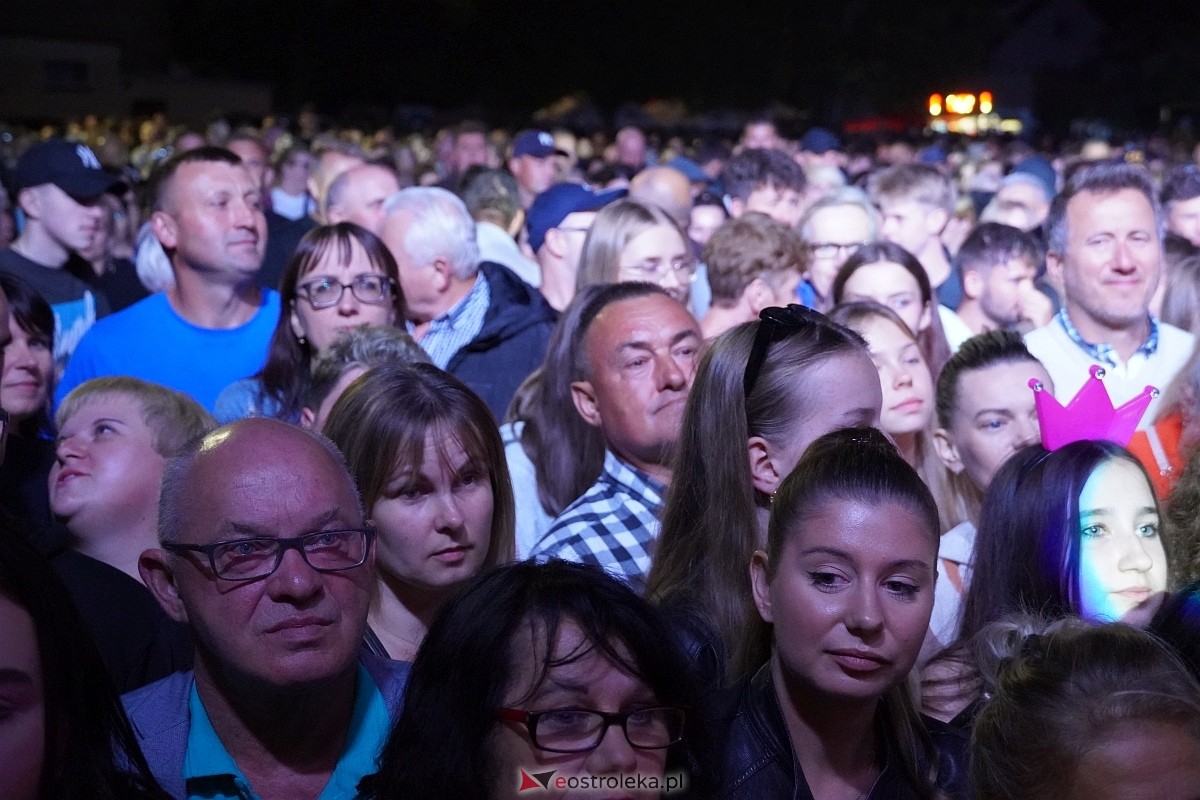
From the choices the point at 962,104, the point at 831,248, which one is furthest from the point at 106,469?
A: the point at 962,104

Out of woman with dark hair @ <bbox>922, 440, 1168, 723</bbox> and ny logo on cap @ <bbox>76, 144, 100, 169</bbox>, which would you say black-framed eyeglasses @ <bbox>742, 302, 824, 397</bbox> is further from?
ny logo on cap @ <bbox>76, 144, 100, 169</bbox>

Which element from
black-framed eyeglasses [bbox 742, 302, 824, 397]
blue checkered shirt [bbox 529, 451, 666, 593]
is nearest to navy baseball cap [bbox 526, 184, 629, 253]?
blue checkered shirt [bbox 529, 451, 666, 593]

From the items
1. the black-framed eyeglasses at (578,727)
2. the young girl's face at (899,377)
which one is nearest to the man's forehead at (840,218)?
the young girl's face at (899,377)

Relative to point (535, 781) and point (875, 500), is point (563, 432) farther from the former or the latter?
point (535, 781)

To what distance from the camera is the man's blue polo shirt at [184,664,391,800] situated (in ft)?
8.04

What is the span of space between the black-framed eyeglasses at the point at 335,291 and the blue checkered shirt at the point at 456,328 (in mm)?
798

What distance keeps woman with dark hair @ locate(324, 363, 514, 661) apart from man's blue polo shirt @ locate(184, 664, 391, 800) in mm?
547

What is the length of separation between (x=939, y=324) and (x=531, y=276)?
291 cm

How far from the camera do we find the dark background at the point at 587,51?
36594 millimetres

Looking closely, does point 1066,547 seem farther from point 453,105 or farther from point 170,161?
point 453,105

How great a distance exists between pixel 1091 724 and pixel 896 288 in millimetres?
3434

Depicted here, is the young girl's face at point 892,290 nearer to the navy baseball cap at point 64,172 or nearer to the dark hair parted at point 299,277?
the dark hair parted at point 299,277

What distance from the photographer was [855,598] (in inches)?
99.0

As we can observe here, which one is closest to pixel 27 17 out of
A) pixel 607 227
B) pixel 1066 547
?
pixel 607 227
